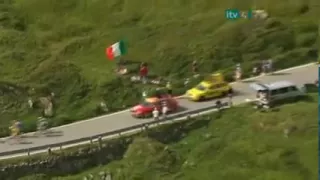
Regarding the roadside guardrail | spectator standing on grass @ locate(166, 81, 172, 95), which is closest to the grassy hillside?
spectator standing on grass @ locate(166, 81, 172, 95)

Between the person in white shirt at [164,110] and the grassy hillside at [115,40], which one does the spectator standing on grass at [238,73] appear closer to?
the grassy hillside at [115,40]

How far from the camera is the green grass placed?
153 feet

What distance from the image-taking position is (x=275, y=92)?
54.2 meters

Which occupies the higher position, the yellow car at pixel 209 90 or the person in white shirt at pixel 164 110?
the yellow car at pixel 209 90

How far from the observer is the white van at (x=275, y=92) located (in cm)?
5412

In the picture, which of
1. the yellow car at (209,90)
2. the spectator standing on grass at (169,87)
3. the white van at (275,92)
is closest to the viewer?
the white van at (275,92)

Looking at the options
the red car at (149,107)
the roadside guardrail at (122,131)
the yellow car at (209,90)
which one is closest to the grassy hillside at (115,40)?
the red car at (149,107)

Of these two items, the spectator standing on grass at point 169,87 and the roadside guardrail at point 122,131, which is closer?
the roadside guardrail at point 122,131

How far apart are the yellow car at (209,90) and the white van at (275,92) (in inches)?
127

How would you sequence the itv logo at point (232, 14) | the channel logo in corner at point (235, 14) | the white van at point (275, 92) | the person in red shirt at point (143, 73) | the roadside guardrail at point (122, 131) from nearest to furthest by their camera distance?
the roadside guardrail at point (122, 131), the white van at point (275, 92), the person in red shirt at point (143, 73), the channel logo in corner at point (235, 14), the itv logo at point (232, 14)

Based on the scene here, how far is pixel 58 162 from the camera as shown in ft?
163

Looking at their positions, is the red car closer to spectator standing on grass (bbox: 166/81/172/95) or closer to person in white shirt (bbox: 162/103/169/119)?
person in white shirt (bbox: 162/103/169/119)

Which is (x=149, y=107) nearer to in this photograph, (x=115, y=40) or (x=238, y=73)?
(x=238, y=73)

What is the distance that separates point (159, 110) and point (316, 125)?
1150 centimetres
